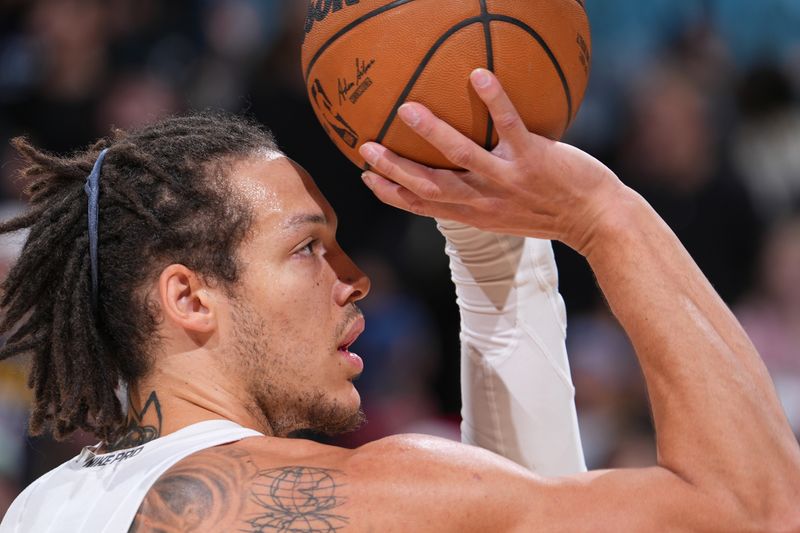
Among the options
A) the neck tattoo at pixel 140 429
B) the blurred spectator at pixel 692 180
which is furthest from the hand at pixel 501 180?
the blurred spectator at pixel 692 180

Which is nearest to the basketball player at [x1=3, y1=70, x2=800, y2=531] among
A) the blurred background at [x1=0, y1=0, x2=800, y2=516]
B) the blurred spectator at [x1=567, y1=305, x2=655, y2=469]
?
the blurred background at [x1=0, y1=0, x2=800, y2=516]

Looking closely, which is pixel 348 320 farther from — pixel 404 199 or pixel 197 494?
pixel 197 494

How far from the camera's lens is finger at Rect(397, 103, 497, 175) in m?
2.42

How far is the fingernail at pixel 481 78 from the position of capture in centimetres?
240

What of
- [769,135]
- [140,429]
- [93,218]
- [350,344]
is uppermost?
[93,218]

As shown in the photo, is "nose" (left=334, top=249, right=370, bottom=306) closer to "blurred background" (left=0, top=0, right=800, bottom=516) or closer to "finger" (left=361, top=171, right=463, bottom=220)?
"finger" (left=361, top=171, right=463, bottom=220)

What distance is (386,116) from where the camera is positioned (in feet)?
8.20

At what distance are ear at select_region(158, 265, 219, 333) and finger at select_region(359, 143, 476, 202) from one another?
55cm

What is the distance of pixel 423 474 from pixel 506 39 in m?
0.98

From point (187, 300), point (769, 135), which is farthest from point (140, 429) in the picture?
point (769, 135)

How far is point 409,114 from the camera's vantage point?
2428mm

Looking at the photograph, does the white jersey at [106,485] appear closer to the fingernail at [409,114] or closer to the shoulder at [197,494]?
the shoulder at [197,494]

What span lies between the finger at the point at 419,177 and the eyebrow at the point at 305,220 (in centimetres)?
32

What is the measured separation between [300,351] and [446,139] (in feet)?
2.24
